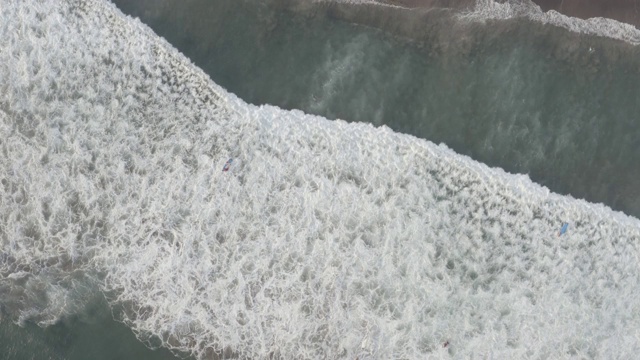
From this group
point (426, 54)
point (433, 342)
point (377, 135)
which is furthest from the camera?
point (426, 54)

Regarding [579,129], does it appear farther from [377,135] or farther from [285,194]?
[285,194]

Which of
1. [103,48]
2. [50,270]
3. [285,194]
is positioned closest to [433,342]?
[285,194]

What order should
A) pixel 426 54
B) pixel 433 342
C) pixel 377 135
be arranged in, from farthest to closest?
pixel 426 54
pixel 377 135
pixel 433 342

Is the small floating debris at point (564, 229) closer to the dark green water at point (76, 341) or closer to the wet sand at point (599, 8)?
the wet sand at point (599, 8)

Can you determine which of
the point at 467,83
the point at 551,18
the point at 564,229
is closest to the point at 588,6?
the point at 551,18

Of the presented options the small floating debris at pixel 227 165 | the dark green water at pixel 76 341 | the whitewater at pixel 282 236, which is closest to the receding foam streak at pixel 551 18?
the whitewater at pixel 282 236
